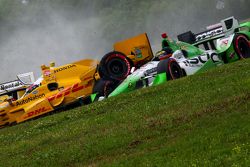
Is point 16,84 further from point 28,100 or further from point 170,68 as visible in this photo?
point 170,68

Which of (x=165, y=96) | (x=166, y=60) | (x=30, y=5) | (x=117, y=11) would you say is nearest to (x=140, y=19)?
(x=117, y=11)

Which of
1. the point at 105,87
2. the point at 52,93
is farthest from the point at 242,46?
the point at 52,93

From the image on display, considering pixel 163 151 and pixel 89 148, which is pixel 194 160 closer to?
pixel 163 151

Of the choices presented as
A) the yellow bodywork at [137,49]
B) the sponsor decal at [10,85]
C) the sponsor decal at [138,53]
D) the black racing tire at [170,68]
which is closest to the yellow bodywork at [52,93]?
the yellow bodywork at [137,49]

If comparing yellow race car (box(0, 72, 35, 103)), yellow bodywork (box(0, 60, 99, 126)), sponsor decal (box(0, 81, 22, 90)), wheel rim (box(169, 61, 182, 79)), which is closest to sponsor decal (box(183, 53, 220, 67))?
wheel rim (box(169, 61, 182, 79))

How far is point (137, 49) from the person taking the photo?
20531 mm

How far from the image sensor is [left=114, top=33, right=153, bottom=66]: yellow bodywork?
2047cm

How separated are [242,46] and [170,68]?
393 cm

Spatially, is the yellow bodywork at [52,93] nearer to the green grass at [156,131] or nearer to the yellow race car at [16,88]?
the yellow race car at [16,88]

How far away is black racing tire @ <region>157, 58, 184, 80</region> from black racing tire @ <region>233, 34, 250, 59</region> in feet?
9.47

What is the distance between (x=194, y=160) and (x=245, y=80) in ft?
15.8

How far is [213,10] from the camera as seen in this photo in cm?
5525

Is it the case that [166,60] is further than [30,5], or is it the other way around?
[30,5]

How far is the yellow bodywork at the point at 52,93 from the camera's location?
18312mm
